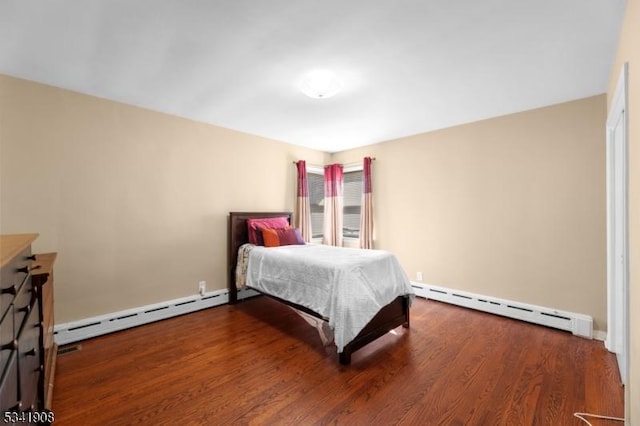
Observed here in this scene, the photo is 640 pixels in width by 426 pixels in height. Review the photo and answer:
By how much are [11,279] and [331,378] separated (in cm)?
182

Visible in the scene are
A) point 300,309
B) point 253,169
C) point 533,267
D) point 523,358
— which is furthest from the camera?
point 253,169

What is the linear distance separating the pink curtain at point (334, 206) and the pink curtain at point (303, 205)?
1.28 ft

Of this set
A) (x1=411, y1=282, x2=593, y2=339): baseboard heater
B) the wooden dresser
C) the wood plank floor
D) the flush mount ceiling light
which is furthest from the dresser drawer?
(x1=411, y1=282, x2=593, y2=339): baseboard heater

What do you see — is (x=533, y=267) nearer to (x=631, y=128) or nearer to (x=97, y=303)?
(x=631, y=128)

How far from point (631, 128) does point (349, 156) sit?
3.53m

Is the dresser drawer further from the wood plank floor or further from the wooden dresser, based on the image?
the wood plank floor

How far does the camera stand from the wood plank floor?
5.33 ft

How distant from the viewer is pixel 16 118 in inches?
89.7

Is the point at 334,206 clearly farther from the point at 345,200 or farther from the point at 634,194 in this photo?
the point at 634,194

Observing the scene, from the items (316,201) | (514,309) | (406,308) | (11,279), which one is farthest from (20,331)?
(316,201)

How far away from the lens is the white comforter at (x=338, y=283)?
2205 millimetres

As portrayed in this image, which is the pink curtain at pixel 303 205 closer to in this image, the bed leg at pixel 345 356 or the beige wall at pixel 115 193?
the beige wall at pixel 115 193

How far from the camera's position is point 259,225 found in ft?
12.0

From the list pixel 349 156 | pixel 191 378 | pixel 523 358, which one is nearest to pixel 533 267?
pixel 523 358
